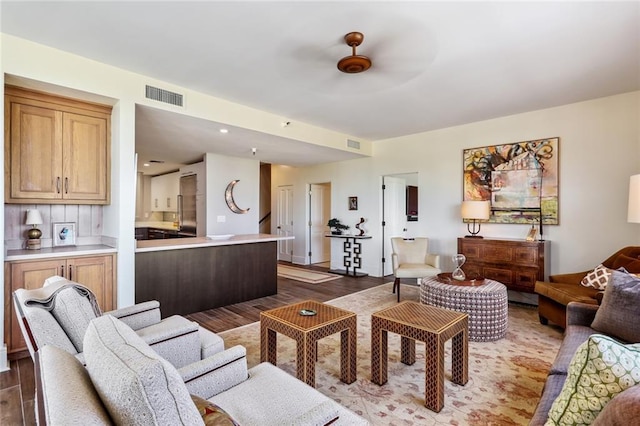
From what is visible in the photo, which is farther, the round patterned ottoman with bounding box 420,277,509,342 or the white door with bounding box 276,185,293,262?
the white door with bounding box 276,185,293,262

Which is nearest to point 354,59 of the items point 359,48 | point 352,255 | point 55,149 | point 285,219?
point 359,48

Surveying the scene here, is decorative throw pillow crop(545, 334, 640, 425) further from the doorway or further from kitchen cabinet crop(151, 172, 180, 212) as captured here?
kitchen cabinet crop(151, 172, 180, 212)

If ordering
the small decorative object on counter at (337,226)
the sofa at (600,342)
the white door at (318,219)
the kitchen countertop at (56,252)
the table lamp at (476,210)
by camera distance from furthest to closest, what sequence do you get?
1. the white door at (318,219)
2. the small decorative object on counter at (337,226)
3. the table lamp at (476,210)
4. the kitchen countertop at (56,252)
5. the sofa at (600,342)

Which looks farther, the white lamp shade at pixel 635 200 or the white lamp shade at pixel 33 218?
the white lamp shade at pixel 33 218

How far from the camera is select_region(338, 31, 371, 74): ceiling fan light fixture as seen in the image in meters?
2.49

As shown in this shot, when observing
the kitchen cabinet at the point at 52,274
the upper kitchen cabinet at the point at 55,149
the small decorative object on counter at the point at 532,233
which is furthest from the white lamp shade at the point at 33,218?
the small decorative object on counter at the point at 532,233

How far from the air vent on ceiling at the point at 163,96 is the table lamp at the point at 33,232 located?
62.7 inches

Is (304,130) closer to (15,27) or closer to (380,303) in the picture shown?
(380,303)

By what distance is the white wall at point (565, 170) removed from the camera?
12.8ft

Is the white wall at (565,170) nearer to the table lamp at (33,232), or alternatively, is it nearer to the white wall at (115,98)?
the white wall at (115,98)

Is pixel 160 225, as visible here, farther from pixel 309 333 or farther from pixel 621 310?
pixel 621 310

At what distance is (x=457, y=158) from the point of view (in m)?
5.23

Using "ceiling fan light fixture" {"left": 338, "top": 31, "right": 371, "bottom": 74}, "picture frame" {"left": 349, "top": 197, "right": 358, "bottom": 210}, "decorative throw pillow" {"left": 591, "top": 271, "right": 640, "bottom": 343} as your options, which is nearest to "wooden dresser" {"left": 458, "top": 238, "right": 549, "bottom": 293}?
"decorative throw pillow" {"left": 591, "top": 271, "right": 640, "bottom": 343}

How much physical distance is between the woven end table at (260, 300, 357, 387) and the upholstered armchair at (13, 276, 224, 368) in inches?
17.5
